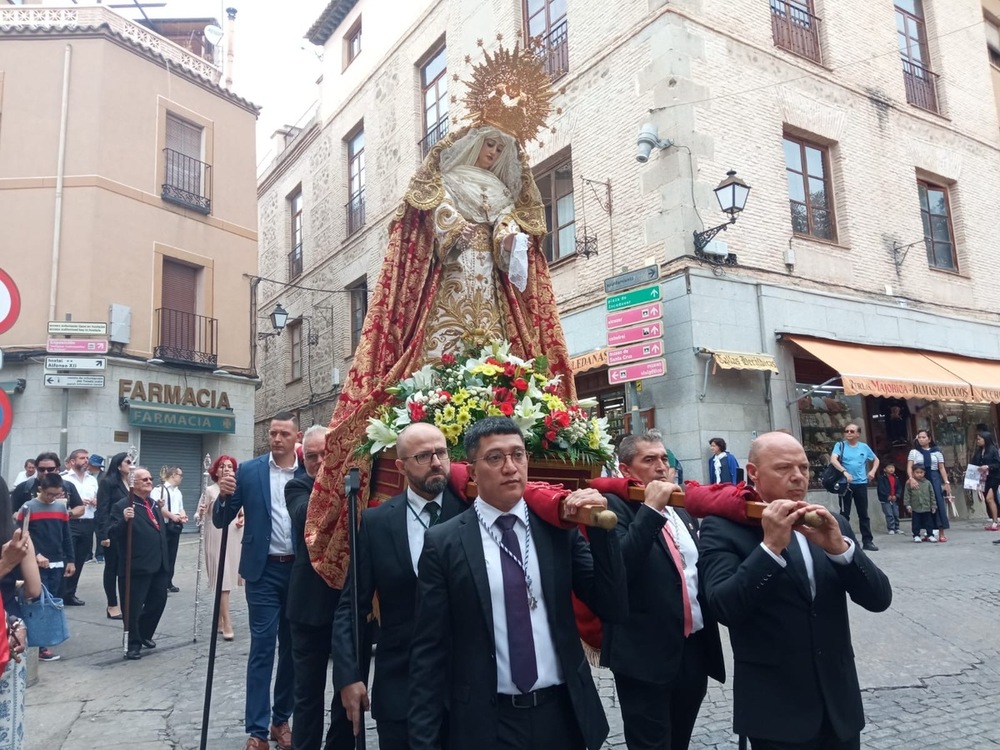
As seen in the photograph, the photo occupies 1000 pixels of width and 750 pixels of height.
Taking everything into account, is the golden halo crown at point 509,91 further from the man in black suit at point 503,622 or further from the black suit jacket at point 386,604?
the man in black suit at point 503,622

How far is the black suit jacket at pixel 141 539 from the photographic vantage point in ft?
23.4

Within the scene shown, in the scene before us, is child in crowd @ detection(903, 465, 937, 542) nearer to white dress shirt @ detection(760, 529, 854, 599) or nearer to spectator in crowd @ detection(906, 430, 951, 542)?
spectator in crowd @ detection(906, 430, 951, 542)

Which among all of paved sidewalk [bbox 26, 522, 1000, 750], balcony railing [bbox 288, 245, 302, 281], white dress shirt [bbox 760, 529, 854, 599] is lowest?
paved sidewalk [bbox 26, 522, 1000, 750]

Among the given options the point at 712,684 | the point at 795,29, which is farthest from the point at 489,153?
the point at 795,29

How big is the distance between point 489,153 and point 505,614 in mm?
2963

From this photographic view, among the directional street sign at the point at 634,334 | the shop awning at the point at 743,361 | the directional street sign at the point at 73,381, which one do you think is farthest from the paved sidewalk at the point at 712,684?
the directional street sign at the point at 73,381

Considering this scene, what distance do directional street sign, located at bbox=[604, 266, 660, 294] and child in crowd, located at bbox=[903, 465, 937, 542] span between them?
15.5 feet

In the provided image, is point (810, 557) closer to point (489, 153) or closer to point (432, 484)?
point (432, 484)

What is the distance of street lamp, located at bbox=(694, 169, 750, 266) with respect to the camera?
11414 mm

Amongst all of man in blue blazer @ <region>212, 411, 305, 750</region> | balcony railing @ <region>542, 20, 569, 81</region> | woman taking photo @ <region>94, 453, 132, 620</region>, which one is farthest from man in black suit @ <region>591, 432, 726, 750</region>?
balcony railing @ <region>542, 20, 569, 81</region>

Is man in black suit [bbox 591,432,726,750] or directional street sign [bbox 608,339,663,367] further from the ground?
directional street sign [bbox 608,339,663,367]

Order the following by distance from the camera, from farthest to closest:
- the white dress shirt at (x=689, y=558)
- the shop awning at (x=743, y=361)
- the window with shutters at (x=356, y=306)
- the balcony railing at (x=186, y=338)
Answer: the window with shutters at (x=356, y=306) < the balcony railing at (x=186, y=338) < the shop awning at (x=743, y=361) < the white dress shirt at (x=689, y=558)

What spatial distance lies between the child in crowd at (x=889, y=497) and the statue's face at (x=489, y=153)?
1066 centimetres

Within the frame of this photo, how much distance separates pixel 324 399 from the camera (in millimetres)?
21672
